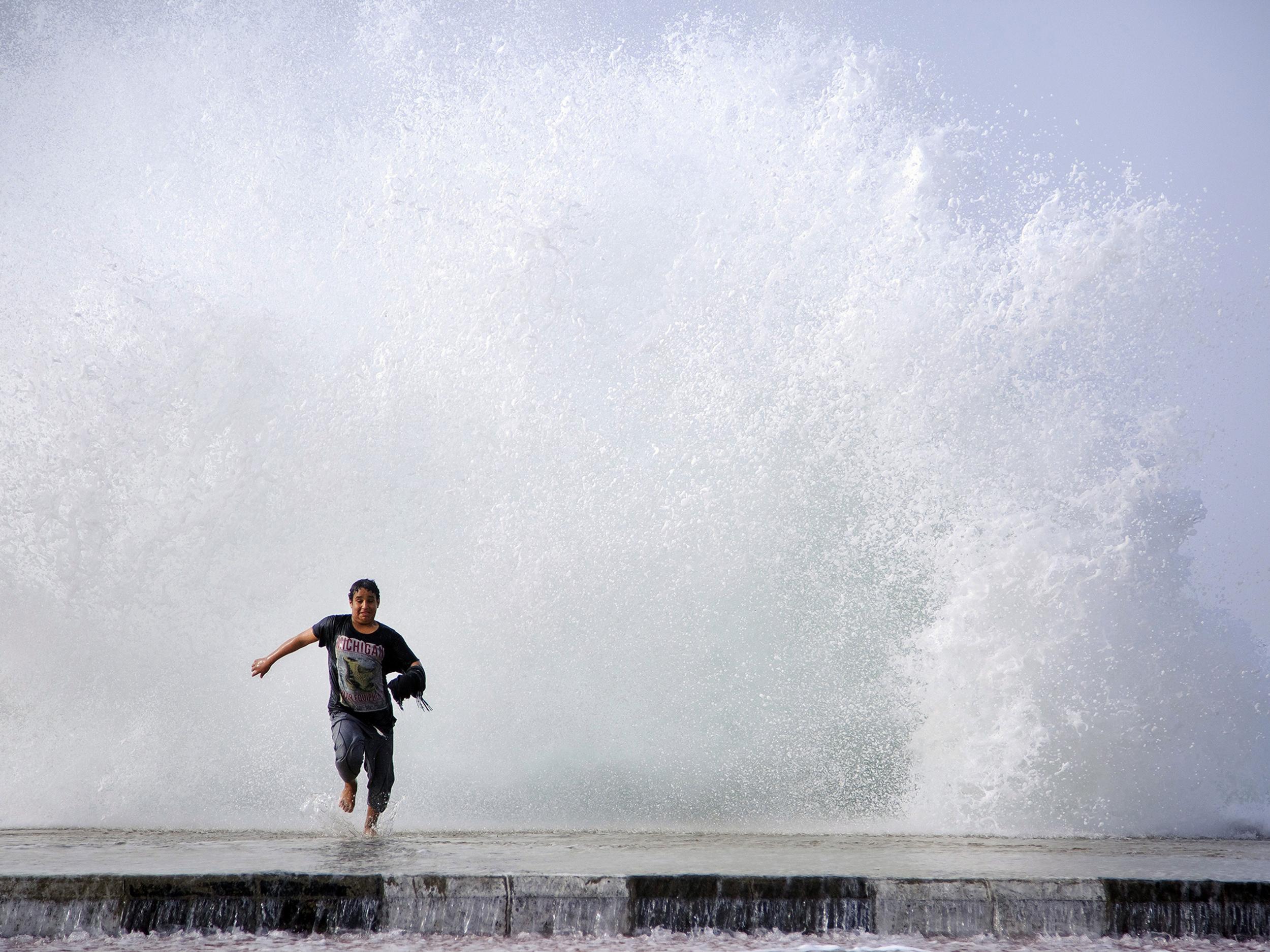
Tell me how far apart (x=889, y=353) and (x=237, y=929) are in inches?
297

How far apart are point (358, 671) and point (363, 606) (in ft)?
1.27

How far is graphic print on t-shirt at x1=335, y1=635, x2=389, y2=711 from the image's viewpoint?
6535 millimetres

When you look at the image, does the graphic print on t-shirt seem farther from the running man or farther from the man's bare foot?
the man's bare foot

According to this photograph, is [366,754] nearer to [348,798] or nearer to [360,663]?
[348,798]

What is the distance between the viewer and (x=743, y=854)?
16.6 feet

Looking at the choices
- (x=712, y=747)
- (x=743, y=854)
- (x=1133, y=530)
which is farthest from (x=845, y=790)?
(x=743, y=854)

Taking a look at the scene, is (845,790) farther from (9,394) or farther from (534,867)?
(9,394)

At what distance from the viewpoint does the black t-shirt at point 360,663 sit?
6.54m

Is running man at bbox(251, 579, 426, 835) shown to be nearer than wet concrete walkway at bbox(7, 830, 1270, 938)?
No

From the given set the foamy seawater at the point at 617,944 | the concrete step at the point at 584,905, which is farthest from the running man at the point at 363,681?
the foamy seawater at the point at 617,944

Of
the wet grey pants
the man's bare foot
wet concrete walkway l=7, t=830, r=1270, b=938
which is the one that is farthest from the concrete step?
the man's bare foot

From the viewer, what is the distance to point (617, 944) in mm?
3859

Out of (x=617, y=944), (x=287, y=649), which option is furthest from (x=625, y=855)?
(x=287, y=649)

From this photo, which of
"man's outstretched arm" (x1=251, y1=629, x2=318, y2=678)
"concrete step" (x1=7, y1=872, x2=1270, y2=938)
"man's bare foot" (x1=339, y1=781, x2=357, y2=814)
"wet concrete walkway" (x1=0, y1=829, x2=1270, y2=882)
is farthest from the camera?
"man's bare foot" (x1=339, y1=781, x2=357, y2=814)
